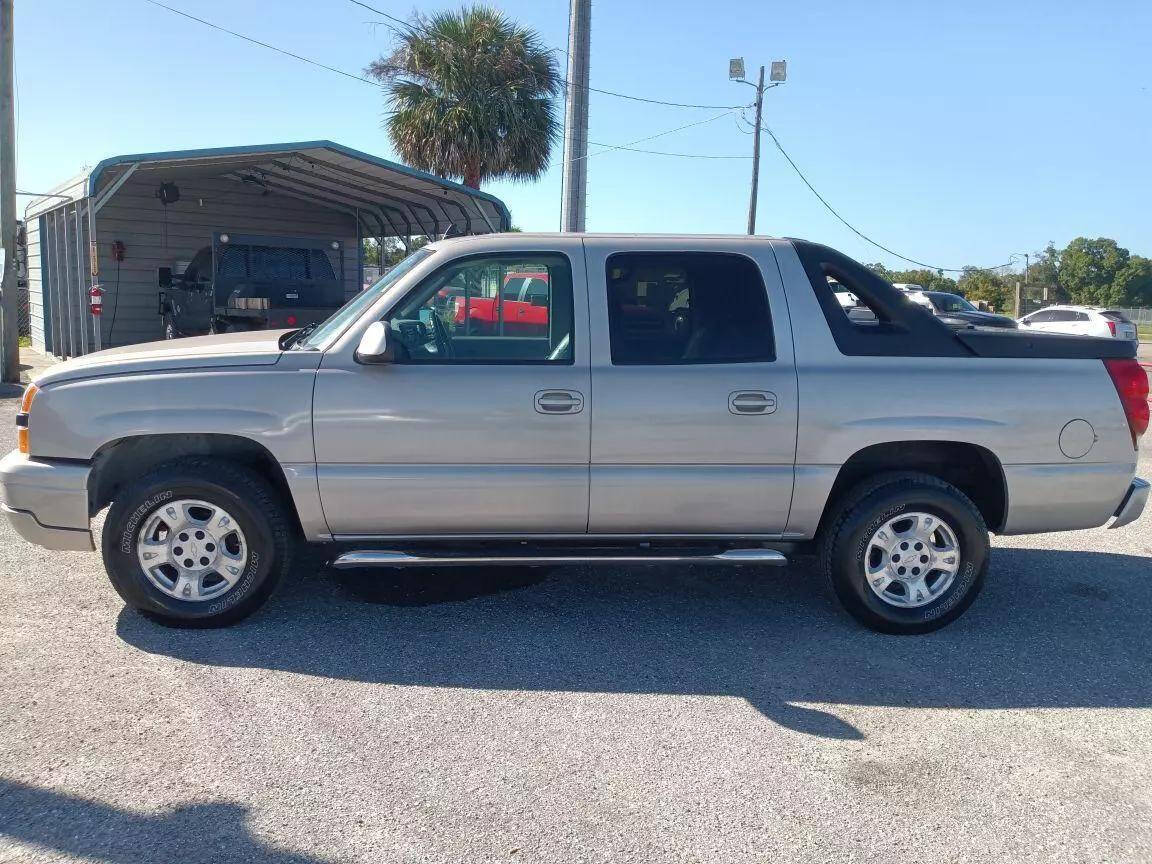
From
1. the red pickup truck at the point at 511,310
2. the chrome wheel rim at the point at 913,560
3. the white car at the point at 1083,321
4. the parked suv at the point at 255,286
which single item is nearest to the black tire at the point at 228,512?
the red pickup truck at the point at 511,310

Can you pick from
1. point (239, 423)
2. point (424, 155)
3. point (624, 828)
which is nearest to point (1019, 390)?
point (624, 828)

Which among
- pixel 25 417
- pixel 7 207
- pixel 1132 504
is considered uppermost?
pixel 7 207

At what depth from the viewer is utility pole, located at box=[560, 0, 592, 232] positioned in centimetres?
1261

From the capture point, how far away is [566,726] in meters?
3.79

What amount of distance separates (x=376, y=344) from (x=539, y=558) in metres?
1.23

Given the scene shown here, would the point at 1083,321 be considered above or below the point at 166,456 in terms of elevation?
above

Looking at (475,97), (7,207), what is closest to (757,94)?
(475,97)

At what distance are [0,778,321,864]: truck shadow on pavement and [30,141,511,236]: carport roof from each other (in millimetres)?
11233

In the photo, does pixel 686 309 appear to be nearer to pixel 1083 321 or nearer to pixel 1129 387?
pixel 1129 387

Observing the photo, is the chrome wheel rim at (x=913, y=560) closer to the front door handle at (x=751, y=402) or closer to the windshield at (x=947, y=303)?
the front door handle at (x=751, y=402)

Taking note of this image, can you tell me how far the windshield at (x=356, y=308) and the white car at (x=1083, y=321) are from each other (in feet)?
76.4

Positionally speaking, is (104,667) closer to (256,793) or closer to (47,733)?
(47,733)

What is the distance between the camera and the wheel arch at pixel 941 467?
4.79 meters

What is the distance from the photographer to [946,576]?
4.77 metres
